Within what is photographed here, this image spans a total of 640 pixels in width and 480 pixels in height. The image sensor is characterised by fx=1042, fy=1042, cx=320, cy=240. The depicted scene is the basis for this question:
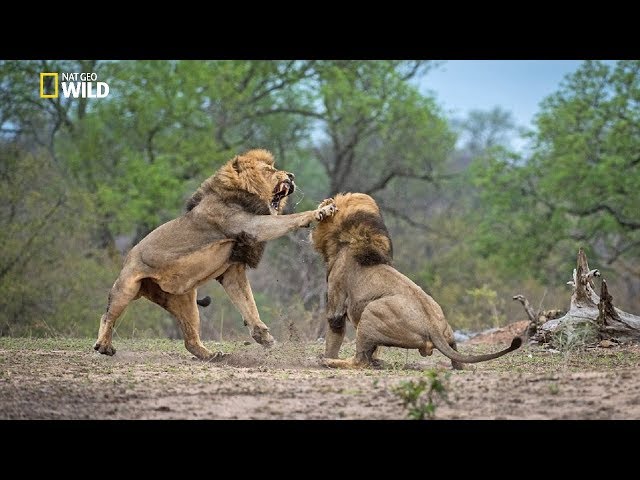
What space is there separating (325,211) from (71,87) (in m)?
19.9

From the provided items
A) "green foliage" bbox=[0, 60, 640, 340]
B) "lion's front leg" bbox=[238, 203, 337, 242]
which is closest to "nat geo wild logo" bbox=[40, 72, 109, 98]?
"green foliage" bbox=[0, 60, 640, 340]

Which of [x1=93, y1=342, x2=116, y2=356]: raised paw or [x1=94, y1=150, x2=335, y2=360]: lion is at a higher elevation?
[x1=94, y1=150, x2=335, y2=360]: lion

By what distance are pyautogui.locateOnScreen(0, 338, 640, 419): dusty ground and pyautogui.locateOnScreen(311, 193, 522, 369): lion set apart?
0.26 m

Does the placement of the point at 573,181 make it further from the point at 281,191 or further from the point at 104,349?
the point at 104,349

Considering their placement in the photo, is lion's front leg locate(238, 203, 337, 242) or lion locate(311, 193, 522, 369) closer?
lion locate(311, 193, 522, 369)

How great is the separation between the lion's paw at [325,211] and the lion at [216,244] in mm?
26

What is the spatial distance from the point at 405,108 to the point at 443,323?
2108 centimetres

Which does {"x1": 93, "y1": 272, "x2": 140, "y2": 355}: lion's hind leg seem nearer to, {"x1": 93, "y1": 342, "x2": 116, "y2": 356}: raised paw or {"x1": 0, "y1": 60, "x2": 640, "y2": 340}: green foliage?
{"x1": 93, "y1": 342, "x2": 116, "y2": 356}: raised paw

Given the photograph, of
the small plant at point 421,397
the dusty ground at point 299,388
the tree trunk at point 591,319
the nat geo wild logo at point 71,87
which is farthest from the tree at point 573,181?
the small plant at point 421,397

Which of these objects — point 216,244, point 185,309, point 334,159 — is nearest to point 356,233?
point 216,244

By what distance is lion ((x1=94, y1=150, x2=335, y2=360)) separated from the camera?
9.04 metres

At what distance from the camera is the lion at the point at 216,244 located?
904cm

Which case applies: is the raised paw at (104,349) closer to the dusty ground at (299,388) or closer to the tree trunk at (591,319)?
the dusty ground at (299,388)
